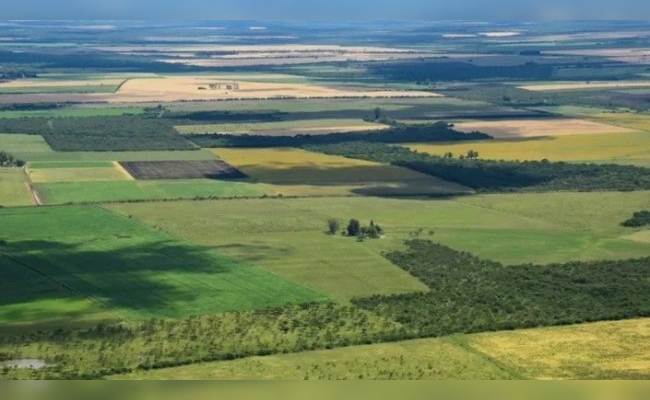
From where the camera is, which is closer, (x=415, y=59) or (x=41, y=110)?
(x=41, y=110)

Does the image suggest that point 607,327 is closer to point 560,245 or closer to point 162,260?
point 560,245

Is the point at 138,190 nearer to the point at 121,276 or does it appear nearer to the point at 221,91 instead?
the point at 121,276

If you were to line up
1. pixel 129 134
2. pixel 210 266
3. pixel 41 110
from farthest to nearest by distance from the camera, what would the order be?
pixel 41 110 → pixel 129 134 → pixel 210 266

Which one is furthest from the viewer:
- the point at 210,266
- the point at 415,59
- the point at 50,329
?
the point at 415,59

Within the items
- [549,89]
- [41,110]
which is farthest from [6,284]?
[549,89]

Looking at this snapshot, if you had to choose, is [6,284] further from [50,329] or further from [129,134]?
[129,134]

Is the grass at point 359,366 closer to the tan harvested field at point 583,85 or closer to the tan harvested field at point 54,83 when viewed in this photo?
the tan harvested field at point 583,85

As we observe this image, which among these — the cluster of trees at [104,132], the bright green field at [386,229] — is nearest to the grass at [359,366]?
the bright green field at [386,229]

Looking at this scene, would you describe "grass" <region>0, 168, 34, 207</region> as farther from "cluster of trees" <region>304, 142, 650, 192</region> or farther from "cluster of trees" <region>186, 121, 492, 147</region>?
"cluster of trees" <region>304, 142, 650, 192</region>
